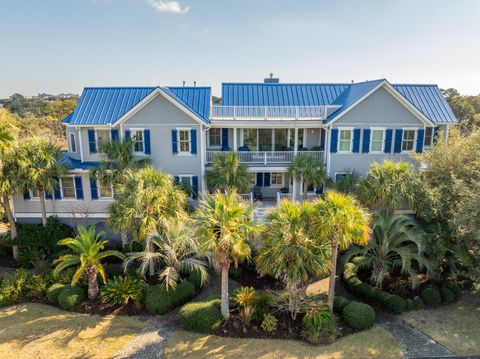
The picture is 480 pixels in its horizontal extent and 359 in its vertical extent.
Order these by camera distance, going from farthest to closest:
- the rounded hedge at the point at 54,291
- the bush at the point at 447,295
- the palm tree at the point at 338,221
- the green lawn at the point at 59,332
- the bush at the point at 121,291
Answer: the rounded hedge at the point at 54,291 < the bush at the point at 447,295 < the bush at the point at 121,291 < the green lawn at the point at 59,332 < the palm tree at the point at 338,221

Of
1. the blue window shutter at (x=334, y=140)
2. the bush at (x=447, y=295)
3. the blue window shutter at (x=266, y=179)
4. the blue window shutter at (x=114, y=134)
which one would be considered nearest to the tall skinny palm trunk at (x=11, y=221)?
the blue window shutter at (x=114, y=134)

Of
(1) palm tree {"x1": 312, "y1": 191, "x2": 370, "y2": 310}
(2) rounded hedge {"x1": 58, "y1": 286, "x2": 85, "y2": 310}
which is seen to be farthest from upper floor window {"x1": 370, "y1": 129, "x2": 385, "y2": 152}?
A: (2) rounded hedge {"x1": 58, "y1": 286, "x2": 85, "y2": 310}

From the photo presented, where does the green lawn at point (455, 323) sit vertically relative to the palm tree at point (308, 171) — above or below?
below

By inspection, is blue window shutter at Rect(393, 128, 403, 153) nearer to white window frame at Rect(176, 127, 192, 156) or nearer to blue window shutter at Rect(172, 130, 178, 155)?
white window frame at Rect(176, 127, 192, 156)

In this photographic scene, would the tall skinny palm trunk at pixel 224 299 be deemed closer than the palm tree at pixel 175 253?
Yes

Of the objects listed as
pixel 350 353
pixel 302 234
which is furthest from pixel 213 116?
pixel 350 353

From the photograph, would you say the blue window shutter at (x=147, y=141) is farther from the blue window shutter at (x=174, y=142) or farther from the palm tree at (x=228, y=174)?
the palm tree at (x=228, y=174)

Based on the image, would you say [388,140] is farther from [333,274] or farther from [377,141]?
[333,274]
